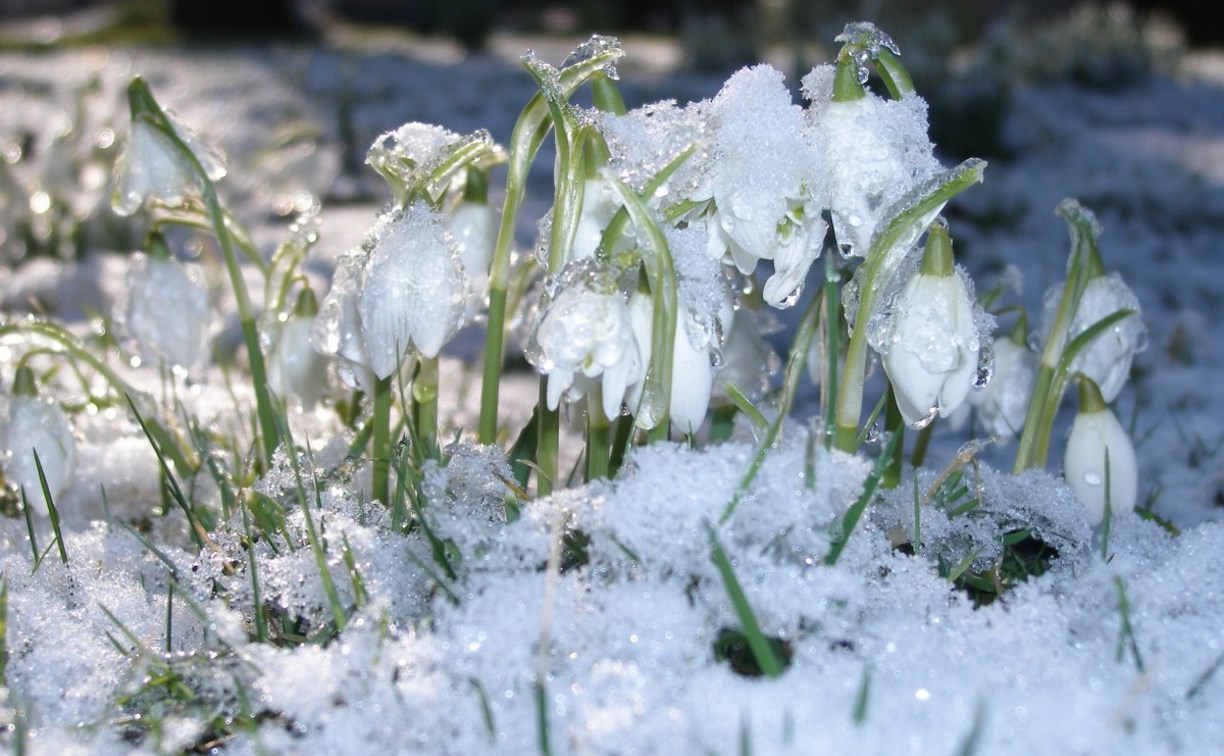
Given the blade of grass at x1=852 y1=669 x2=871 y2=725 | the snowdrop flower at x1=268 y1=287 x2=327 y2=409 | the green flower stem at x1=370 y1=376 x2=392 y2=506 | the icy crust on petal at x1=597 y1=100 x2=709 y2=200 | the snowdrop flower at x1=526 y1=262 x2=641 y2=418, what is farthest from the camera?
the snowdrop flower at x1=268 y1=287 x2=327 y2=409

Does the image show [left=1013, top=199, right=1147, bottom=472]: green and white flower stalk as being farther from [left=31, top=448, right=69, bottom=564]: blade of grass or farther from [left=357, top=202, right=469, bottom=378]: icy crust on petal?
[left=31, top=448, right=69, bottom=564]: blade of grass

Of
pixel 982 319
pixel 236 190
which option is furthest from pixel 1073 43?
pixel 982 319

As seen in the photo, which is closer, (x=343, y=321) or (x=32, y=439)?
(x=343, y=321)

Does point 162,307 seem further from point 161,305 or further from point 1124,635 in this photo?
point 1124,635

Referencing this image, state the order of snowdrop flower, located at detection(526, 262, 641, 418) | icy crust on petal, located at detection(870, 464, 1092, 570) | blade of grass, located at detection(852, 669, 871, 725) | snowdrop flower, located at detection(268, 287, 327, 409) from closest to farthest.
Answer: blade of grass, located at detection(852, 669, 871, 725) < snowdrop flower, located at detection(526, 262, 641, 418) < icy crust on petal, located at detection(870, 464, 1092, 570) < snowdrop flower, located at detection(268, 287, 327, 409)

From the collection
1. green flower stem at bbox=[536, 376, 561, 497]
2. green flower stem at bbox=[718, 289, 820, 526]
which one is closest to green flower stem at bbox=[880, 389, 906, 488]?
green flower stem at bbox=[718, 289, 820, 526]

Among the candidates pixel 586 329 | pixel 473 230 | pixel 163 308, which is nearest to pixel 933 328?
pixel 586 329
